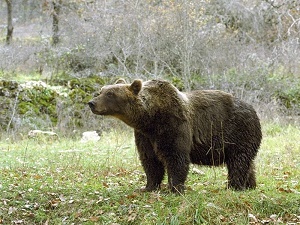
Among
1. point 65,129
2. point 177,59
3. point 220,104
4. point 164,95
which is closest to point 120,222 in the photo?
point 164,95

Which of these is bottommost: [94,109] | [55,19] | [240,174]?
[240,174]

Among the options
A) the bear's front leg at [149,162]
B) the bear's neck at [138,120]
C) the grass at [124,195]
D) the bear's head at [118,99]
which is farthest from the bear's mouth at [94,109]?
the grass at [124,195]

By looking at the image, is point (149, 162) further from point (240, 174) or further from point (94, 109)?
point (240, 174)

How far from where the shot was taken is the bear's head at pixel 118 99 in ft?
23.8

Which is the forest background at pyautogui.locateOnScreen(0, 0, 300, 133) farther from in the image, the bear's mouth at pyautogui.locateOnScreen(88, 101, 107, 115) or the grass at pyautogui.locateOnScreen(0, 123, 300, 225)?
the bear's mouth at pyautogui.locateOnScreen(88, 101, 107, 115)

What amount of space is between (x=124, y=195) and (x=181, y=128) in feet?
4.48

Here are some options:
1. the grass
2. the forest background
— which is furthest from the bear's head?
the forest background

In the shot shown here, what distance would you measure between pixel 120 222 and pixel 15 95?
1102 cm

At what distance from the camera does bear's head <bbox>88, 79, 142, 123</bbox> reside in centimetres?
726

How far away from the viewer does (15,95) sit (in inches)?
650

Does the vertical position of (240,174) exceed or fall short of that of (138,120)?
it falls short

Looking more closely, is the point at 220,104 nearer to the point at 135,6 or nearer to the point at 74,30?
the point at 135,6

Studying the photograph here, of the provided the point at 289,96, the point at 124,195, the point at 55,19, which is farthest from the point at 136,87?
the point at 55,19

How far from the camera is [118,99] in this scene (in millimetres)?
7379
